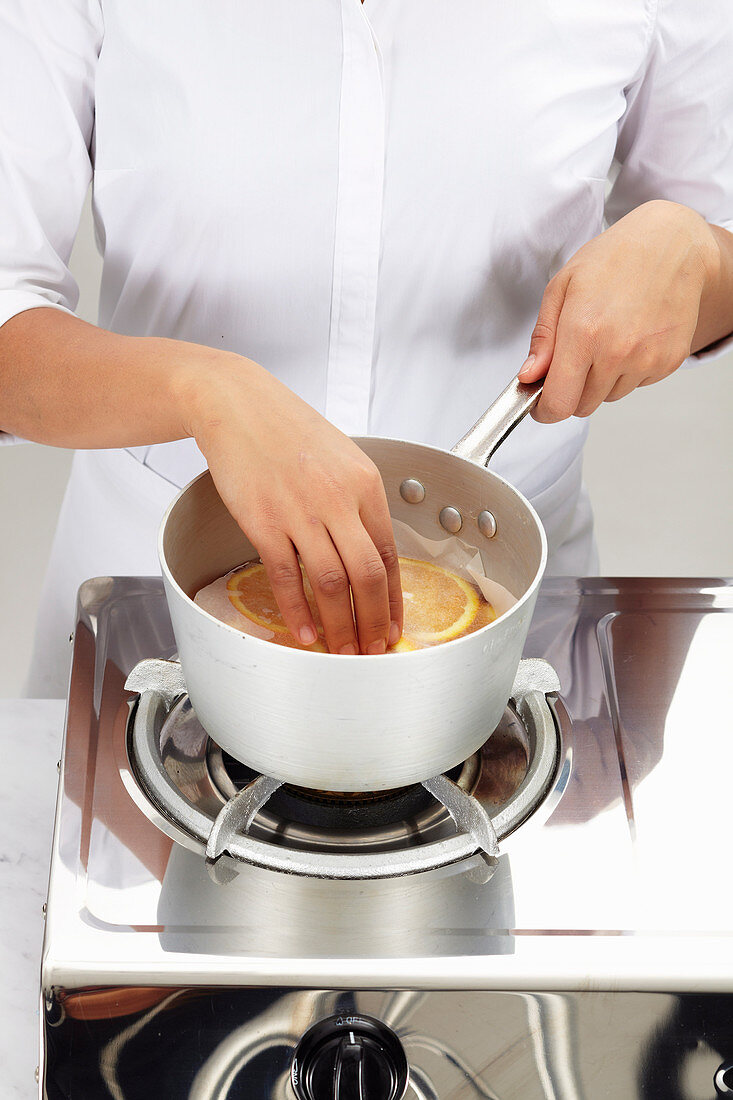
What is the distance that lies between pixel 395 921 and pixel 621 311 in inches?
17.7

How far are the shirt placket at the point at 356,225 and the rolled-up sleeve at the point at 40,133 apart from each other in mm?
210

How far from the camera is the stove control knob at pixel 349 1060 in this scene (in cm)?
52

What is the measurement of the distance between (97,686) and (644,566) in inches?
78.2

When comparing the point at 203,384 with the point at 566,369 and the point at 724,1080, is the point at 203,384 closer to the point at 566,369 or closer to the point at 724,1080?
the point at 566,369

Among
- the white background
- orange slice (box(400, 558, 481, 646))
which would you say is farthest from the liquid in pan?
the white background

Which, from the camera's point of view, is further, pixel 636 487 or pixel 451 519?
pixel 636 487

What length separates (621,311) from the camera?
75 centimetres

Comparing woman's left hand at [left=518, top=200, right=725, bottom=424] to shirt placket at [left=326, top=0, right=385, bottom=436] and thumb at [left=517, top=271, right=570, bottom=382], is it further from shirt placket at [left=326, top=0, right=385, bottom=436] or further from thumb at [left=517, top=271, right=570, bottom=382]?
shirt placket at [left=326, top=0, right=385, bottom=436]

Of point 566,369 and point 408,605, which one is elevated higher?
point 566,369

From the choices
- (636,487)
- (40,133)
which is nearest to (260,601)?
(40,133)

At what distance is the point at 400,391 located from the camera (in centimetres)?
96

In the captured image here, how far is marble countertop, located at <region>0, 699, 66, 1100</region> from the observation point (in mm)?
633

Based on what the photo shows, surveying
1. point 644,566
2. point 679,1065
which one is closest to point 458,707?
point 679,1065

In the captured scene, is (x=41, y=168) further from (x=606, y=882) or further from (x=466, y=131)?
(x=606, y=882)
